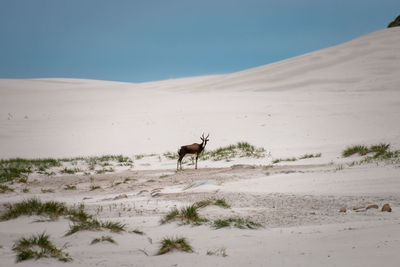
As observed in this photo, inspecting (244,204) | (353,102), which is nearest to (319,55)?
(353,102)

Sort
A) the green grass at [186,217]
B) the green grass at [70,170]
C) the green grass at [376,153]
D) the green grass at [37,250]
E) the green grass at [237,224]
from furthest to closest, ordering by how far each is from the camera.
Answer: the green grass at [70,170]
the green grass at [376,153]
the green grass at [186,217]
the green grass at [237,224]
the green grass at [37,250]

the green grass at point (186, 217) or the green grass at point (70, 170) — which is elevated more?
the green grass at point (70, 170)

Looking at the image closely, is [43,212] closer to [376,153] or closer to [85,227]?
[85,227]

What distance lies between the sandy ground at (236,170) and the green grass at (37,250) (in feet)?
0.32

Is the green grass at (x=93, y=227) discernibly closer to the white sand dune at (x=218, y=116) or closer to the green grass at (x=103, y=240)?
the green grass at (x=103, y=240)

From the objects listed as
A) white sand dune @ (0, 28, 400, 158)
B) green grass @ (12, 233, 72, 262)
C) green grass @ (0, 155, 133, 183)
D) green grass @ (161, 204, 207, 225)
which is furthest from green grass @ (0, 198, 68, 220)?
white sand dune @ (0, 28, 400, 158)

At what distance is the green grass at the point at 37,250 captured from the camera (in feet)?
12.6

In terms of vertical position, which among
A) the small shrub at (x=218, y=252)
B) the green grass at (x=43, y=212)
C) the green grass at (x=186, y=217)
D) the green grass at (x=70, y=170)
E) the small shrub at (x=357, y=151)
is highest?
the small shrub at (x=357, y=151)

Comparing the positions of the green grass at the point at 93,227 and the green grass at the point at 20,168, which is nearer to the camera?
the green grass at the point at 93,227

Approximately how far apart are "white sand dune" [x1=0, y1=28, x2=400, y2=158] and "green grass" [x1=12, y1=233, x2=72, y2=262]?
12789 millimetres

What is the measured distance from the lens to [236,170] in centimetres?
1124

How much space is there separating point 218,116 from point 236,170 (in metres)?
15.5

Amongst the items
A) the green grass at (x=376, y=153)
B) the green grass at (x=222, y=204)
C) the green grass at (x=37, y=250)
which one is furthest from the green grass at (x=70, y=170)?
the green grass at (x=376, y=153)

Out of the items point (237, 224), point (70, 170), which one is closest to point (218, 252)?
point (237, 224)
